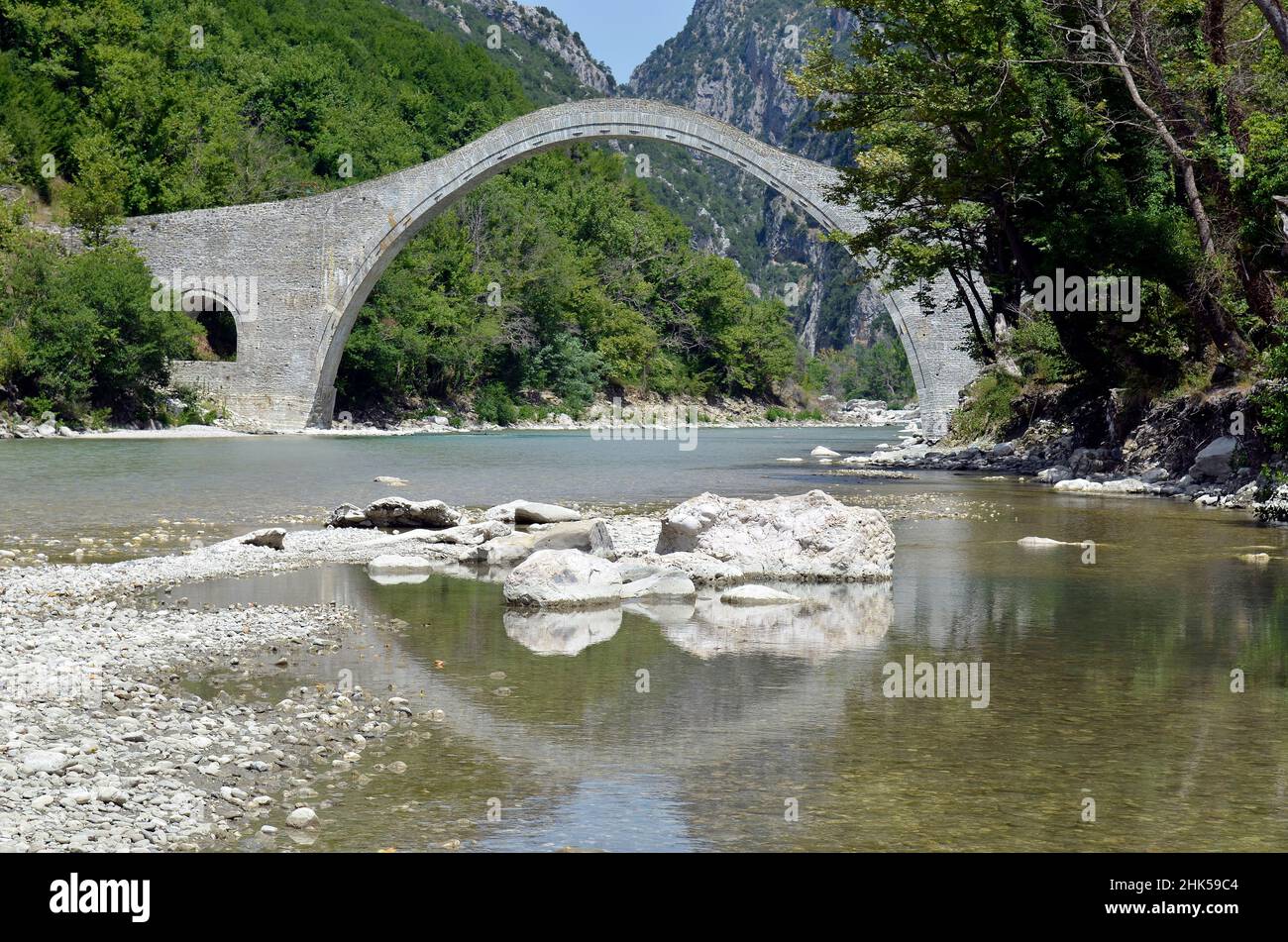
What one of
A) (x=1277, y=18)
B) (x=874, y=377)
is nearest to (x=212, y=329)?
(x=1277, y=18)

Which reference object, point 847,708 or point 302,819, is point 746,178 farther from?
point 302,819

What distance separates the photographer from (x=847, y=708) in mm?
4699

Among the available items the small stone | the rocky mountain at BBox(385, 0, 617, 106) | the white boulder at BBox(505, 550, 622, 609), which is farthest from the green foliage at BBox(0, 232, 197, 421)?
the rocky mountain at BBox(385, 0, 617, 106)

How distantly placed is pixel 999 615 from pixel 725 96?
533ft

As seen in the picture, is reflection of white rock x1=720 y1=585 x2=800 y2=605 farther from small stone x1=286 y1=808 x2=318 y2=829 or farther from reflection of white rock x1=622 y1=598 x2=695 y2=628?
small stone x1=286 y1=808 x2=318 y2=829

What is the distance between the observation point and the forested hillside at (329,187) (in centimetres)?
2916

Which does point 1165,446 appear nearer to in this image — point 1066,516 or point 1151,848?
point 1066,516

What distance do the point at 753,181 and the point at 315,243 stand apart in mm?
106904

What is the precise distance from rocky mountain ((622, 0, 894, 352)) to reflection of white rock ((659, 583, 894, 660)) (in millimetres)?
78148

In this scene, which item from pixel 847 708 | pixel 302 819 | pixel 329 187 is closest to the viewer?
pixel 302 819

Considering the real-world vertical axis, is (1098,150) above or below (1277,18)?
below

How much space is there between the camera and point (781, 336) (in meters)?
56.7

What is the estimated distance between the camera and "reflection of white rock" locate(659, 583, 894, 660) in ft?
19.2

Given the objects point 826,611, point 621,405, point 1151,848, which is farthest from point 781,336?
point 1151,848
